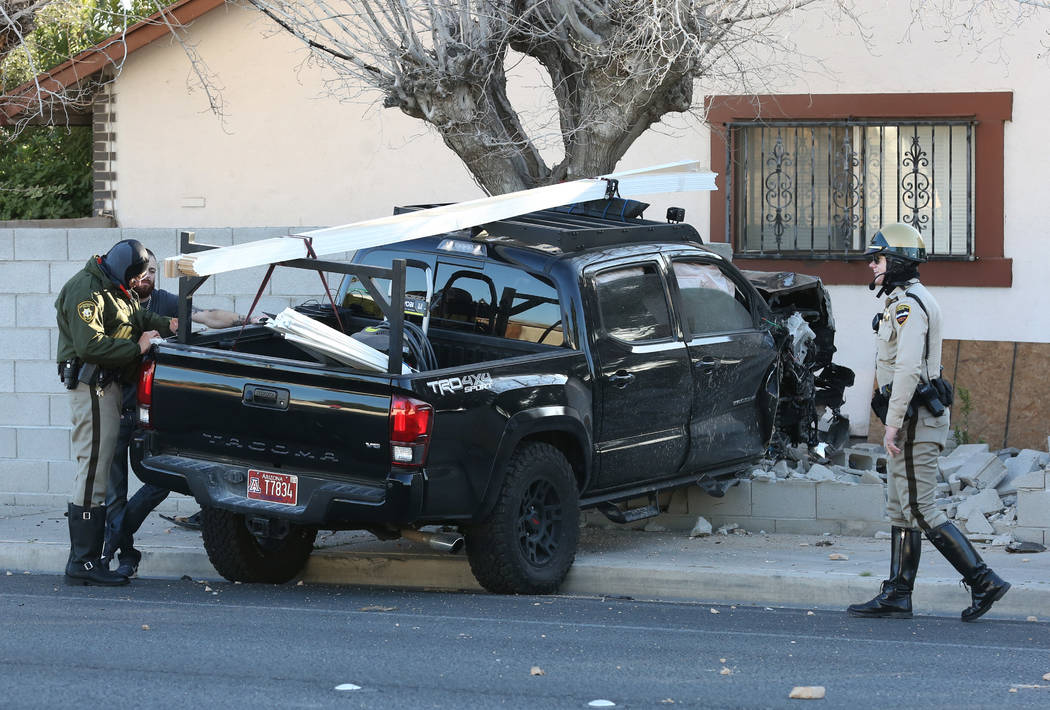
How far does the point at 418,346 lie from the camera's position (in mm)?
7715

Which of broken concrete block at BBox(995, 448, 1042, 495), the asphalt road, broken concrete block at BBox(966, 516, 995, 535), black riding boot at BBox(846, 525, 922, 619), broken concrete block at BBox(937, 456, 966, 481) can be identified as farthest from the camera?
broken concrete block at BBox(937, 456, 966, 481)

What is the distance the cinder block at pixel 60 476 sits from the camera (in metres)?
10.4

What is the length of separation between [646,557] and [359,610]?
197 centimetres

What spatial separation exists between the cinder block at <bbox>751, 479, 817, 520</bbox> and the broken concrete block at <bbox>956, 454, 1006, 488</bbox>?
1.57 metres

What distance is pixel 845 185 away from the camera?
43.2 ft

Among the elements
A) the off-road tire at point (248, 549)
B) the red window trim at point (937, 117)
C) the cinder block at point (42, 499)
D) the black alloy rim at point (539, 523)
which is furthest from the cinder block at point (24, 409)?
the red window trim at point (937, 117)

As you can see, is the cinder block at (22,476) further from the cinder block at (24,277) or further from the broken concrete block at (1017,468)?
the broken concrete block at (1017,468)

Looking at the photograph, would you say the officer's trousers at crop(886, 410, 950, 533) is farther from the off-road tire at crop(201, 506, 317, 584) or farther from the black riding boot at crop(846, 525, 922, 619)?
the off-road tire at crop(201, 506, 317, 584)

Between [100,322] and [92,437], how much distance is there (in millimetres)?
639

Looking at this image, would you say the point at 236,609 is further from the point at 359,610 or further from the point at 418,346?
the point at 418,346

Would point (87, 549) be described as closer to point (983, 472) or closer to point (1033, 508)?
point (1033, 508)

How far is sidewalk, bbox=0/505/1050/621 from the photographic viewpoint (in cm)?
771

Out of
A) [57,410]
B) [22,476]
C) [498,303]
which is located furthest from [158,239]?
[498,303]

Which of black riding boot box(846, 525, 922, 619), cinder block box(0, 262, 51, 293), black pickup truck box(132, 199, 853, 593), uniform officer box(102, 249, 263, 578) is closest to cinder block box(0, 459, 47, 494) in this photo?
cinder block box(0, 262, 51, 293)
